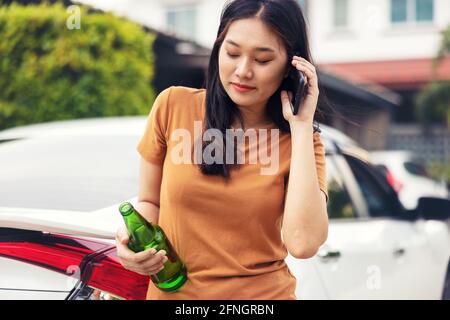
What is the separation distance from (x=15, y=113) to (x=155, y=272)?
3764 millimetres

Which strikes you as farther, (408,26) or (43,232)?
(408,26)

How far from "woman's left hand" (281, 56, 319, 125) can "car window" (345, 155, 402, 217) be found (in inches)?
61.5

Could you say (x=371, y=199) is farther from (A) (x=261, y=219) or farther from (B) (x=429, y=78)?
(B) (x=429, y=78)

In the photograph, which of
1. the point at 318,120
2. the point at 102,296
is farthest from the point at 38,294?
the point at 318,120

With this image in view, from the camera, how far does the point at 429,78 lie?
15.5 m

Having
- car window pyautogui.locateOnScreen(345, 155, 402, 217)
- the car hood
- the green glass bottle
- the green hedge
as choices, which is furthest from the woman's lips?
the green hedge

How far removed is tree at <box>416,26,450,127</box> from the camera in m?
13.5

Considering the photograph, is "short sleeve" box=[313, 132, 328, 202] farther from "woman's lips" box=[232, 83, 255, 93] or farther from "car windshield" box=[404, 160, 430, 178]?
"car windshield" box=[404, 160, 430, 178]

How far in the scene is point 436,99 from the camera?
563 inches

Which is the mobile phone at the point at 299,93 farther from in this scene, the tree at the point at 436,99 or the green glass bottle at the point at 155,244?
the tree at the point at 436,99

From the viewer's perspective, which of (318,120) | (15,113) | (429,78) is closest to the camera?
(318,120)

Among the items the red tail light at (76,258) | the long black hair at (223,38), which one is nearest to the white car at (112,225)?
the red tail light at (76,258)

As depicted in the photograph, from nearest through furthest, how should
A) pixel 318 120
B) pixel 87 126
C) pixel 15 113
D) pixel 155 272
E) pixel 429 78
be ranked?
pixel 155 272 < pixel 318 120 < pixel 87 126 < pixel 15 113 < pixel 429 78

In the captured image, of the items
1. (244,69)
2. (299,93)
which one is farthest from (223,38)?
(299,93)
